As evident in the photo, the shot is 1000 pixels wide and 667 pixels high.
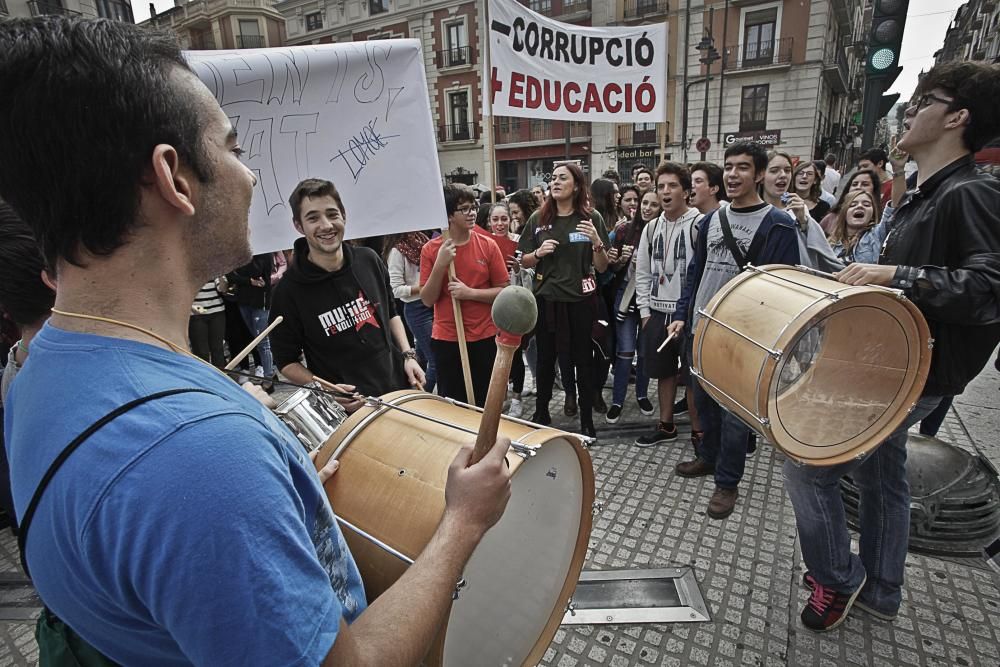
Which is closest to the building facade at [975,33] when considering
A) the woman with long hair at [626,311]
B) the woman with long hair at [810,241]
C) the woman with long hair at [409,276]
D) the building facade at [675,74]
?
the building facade at [675,74]

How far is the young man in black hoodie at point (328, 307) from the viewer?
2766 millimetres

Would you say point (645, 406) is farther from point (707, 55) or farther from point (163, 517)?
point (707, 55)

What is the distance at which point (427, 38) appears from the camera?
98.1ft

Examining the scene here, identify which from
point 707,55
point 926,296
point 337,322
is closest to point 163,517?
point 337,322

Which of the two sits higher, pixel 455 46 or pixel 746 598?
pixel 455 46

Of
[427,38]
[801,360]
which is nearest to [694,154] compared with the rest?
[427,38]

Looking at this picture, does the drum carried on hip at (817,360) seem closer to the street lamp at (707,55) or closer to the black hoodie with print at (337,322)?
the black hoodie with print at (337,322)

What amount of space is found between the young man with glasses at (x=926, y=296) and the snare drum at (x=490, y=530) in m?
1.25

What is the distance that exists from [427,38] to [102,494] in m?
34.1

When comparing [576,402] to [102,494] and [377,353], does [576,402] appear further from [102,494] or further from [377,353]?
[102,494]

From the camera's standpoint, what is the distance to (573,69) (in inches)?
200

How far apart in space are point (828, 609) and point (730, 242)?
201cm

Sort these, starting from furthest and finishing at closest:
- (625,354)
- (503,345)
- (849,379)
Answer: (625,354) < (849,379) < (503,345)

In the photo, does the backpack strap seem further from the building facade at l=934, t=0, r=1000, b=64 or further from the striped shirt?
the building facade at l=934, t=0, r=1000, b=64
